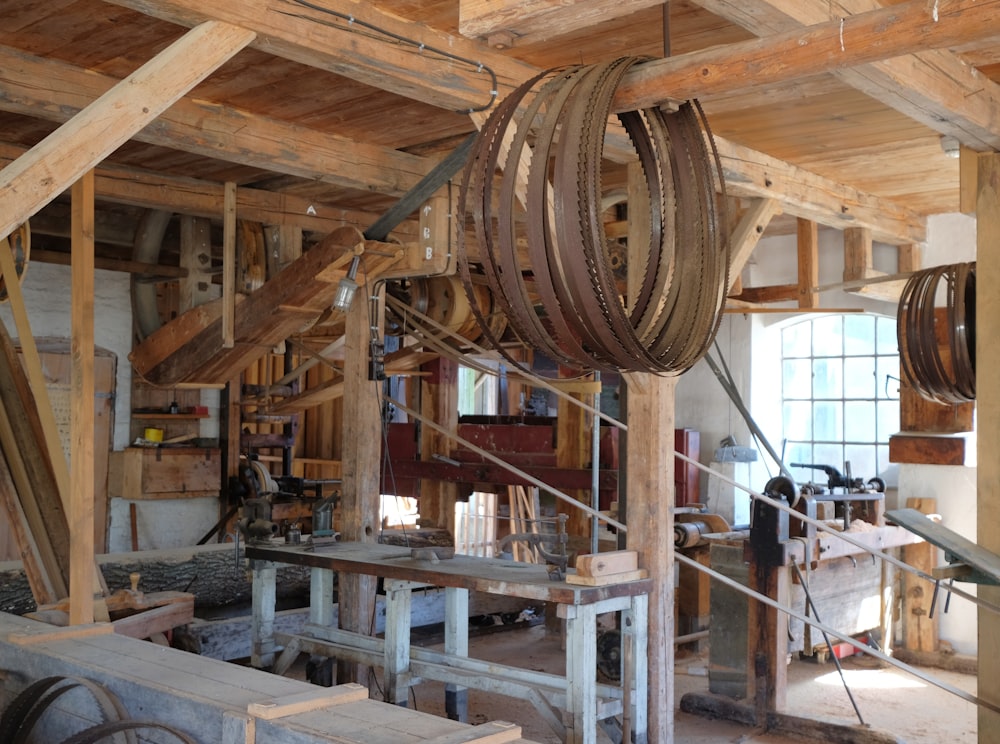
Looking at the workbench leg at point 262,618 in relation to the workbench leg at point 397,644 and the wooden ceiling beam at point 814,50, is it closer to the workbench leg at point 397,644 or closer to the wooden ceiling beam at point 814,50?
the workbench leg at point 397,644

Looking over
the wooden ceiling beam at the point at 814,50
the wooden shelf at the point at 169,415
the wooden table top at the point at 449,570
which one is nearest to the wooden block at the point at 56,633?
the wooden table top at the point at 449,570

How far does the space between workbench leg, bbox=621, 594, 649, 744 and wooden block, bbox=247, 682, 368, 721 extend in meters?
A: 1.40

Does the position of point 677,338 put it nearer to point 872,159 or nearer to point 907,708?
point 872,159

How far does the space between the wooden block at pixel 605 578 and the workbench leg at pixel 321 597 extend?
174 centimetres

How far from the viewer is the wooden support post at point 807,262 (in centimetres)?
661

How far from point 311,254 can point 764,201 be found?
225 cm

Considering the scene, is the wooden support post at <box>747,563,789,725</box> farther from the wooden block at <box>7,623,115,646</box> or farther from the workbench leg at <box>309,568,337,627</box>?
the wooden block at <box>7,623,115,646</box>

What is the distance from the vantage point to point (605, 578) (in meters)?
4.22

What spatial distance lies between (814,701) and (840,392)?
11.7ft

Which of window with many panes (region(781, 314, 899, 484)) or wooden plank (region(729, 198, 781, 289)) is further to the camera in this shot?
window with many panes (region(781, 314, 899, 484))

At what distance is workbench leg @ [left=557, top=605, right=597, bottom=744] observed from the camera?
13.6ft

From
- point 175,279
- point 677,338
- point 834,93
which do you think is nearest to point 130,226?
point 175,279

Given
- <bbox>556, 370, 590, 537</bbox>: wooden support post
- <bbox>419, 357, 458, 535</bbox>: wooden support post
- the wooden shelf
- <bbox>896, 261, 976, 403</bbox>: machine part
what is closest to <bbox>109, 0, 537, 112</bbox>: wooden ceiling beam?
<bbox>896, 261, 976, 403</bbox>: machine part

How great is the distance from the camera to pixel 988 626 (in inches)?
161
